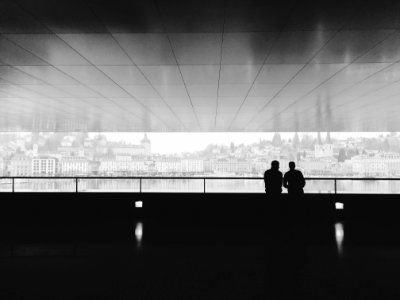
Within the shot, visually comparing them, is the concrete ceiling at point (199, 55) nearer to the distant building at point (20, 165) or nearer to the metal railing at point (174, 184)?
the metal railing at point (174, 184)

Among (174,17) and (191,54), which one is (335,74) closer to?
(191,54)

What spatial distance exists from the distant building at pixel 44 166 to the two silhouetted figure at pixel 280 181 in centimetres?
1049

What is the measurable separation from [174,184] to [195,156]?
6.38m

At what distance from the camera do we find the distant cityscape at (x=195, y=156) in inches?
470

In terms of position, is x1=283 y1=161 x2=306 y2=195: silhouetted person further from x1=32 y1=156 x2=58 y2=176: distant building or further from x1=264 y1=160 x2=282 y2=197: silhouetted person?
x1=32 y1=156 x2=58 y2=176: distant building

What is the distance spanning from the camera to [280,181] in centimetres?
515

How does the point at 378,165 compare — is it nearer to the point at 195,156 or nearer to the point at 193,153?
the point at 195,156

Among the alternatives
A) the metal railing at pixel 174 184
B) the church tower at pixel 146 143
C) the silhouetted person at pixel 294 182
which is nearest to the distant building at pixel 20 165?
the metal railing at pixel 174 184
